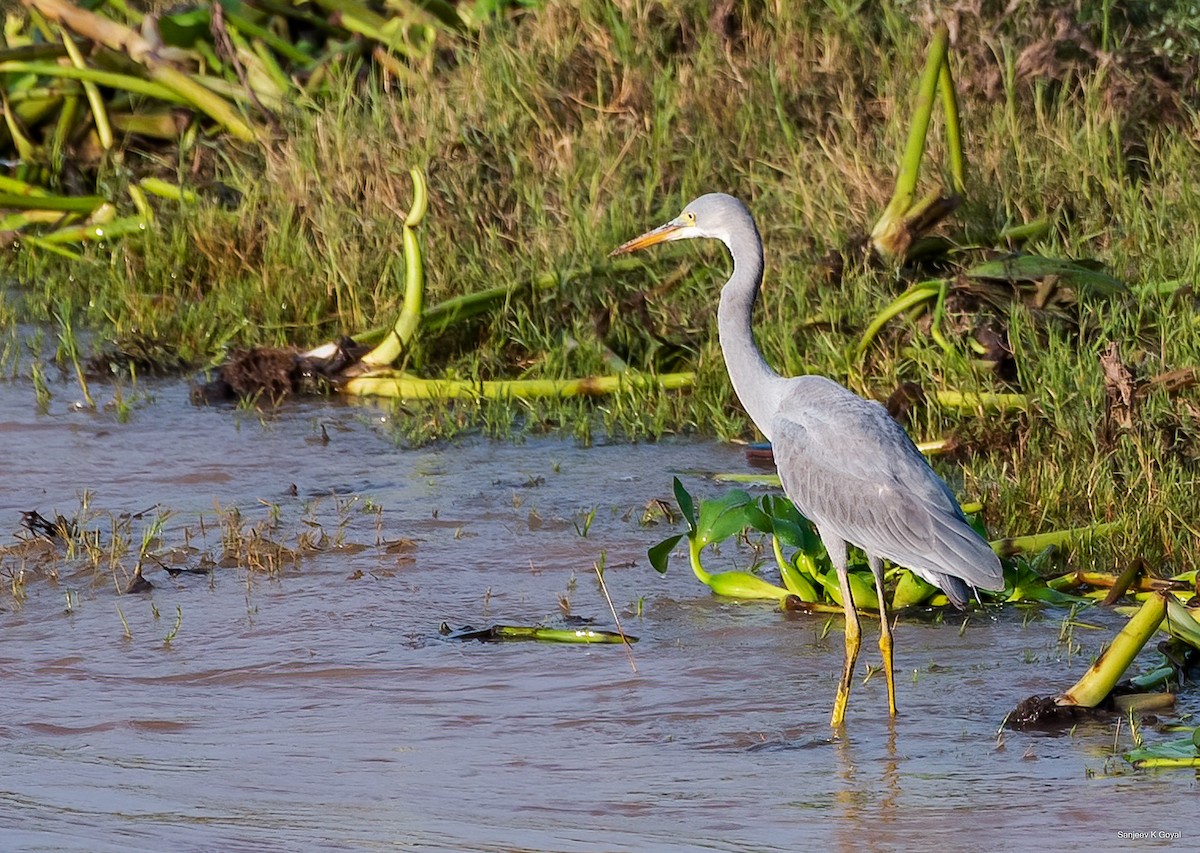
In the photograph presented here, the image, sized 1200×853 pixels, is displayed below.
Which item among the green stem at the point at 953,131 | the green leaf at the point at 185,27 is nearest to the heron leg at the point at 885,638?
the green stem at the point at 953,131

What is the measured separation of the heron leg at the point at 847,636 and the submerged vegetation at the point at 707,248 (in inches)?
38.8

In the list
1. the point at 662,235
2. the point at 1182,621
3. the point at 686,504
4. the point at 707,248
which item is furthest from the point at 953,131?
the point at 1182,621

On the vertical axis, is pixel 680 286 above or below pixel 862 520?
above

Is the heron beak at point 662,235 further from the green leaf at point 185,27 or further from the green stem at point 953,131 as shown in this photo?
the green leaf at point 185,27

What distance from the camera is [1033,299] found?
6.12 meters

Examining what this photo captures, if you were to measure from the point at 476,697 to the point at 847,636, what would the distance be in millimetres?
870

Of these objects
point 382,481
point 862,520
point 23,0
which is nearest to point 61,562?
point 382,481

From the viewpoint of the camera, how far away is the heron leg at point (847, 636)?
4086mm

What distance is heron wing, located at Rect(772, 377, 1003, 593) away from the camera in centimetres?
416

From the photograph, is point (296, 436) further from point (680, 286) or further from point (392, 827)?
point (392, 827)

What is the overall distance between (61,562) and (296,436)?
1.47m

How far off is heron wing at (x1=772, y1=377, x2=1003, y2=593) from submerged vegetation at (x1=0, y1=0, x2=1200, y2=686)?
97 cm

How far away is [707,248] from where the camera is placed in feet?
23.6

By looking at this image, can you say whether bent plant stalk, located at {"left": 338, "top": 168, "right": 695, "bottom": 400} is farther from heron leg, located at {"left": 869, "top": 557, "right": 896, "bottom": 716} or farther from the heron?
heron leg, located at {"left": 869, "top": 557, "right": 896, "bottom": 716}
